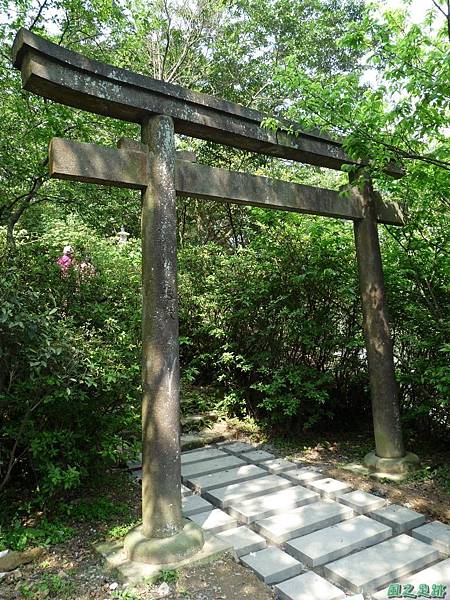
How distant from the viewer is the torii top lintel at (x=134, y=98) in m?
2.58

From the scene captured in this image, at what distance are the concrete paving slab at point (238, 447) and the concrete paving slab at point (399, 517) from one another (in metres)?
1.86

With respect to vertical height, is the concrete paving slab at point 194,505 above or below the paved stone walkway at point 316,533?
above

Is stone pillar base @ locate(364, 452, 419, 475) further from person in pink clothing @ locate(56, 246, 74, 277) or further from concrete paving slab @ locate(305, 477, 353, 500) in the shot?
person in pink clothing @ locate(56, 246, 74, 277)

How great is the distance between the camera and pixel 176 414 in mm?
2947

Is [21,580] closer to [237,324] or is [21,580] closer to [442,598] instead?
[442,598]

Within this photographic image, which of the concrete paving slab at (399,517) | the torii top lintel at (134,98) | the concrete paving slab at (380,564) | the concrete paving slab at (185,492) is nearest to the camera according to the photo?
the concrete paving slab at (380,564)

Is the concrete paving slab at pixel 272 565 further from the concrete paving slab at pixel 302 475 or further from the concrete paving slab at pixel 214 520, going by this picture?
the concrete paving slab at pixel 302 475

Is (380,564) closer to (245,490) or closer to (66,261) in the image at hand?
(245,490)

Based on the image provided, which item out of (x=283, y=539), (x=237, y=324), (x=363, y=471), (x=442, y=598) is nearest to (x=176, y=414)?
(x=283, y=539)

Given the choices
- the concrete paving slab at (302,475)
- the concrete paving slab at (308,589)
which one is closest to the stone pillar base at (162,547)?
the concrete paving slab at (308,589)

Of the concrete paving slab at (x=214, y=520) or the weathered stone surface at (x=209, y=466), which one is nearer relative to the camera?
the concrete paving slab at (x=214, y=520)

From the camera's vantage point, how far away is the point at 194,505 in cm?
351

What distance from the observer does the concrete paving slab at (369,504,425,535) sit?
123 inches

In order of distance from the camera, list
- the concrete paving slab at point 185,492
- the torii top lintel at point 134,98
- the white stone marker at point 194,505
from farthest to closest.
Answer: the concrete paving slab at point 185,492
the white stone marker at point 194,505
the torii top lintel at point 134,98
